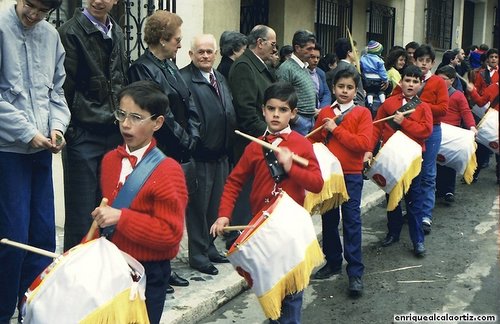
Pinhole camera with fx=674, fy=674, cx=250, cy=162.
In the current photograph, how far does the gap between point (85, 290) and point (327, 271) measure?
10.7ft

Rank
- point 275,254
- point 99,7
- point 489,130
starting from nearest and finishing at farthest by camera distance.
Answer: point 275,254 < point 99,7 < point 489,130

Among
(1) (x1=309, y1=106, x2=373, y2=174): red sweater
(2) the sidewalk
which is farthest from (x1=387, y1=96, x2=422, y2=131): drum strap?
(2) the sidewalk

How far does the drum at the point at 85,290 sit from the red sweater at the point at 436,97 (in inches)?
188

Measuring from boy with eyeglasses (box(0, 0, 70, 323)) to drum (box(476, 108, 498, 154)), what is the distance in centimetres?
578

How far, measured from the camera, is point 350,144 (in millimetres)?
5062

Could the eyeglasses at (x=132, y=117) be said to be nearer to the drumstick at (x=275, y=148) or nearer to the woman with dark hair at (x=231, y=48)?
the drumstick at (x=275, y=148)

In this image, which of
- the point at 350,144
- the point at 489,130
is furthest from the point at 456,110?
the point at 350,144

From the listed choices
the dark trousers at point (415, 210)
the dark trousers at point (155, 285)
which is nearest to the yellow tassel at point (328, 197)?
the dark trousers at point (415, 210)

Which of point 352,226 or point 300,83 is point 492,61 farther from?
point 352,226

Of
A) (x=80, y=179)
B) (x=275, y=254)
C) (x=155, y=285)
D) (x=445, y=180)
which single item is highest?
(x=80, y=179)

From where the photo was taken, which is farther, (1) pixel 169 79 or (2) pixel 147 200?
(1) pixel 169 79

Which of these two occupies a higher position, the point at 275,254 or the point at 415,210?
the point at 275,254

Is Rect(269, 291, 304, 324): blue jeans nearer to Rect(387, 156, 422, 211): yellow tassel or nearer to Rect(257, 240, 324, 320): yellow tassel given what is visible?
Rect(257, 240, 324, 320): yellow tassel

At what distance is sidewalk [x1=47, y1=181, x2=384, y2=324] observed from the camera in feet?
14.7
